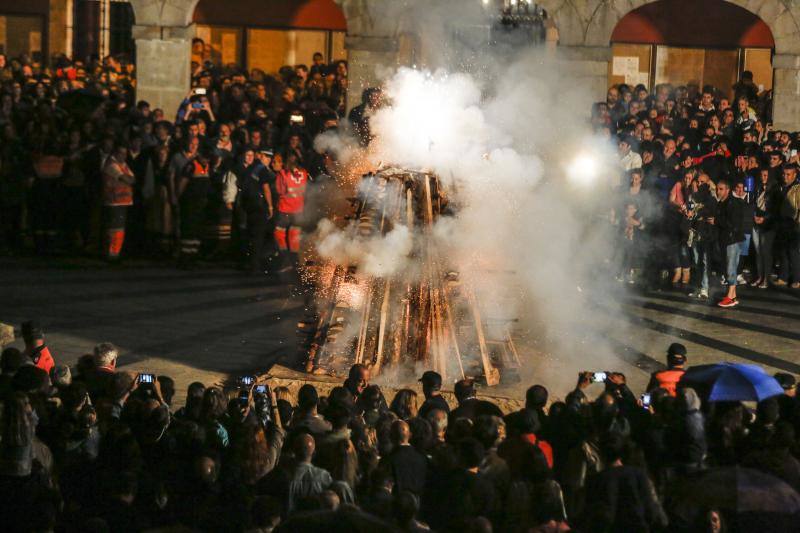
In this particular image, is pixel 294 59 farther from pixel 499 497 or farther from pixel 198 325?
pixel 499 497

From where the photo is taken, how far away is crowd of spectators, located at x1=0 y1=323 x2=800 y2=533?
6.64 meters

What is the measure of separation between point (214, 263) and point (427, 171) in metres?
6.41

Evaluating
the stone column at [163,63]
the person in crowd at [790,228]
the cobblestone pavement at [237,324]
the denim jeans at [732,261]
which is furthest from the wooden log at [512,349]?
the stone column at [163,63]

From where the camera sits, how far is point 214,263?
17.9 meters

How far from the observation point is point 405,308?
12031 mm

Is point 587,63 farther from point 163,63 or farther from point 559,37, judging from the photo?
point 163,63

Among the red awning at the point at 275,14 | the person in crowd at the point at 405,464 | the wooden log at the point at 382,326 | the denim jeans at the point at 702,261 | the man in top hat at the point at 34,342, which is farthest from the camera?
the red awning at the point at 275,14

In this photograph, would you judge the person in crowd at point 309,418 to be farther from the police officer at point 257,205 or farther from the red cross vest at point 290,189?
the red cross vest at point 290,189

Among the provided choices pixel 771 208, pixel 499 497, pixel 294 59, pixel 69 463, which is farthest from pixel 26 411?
pixel 294 59

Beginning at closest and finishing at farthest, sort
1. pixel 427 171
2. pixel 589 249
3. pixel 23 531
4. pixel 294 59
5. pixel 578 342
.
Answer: pixel 23 531 < pixel 427 171 < pixel 578 342 < pixel 589 249 < pixel 294 59

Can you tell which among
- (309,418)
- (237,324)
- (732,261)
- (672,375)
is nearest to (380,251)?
(237,324)

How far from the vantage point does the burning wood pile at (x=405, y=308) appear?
1191 cm

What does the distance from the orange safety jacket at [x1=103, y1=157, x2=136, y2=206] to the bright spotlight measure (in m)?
6.04

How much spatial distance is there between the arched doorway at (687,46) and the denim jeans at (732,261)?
9.62m
